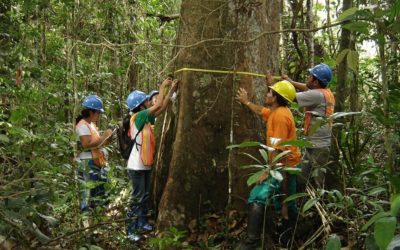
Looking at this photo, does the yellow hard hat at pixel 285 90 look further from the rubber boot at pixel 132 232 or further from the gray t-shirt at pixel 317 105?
the rubber boot at pixel 132 232

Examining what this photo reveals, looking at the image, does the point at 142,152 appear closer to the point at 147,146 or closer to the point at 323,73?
the point at 147,146

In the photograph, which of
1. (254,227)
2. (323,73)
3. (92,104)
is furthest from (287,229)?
(92,104)

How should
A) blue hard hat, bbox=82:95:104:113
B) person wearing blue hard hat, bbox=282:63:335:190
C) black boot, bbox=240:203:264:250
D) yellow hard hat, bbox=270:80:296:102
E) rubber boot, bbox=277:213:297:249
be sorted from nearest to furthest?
black boot, bbox=240:203:264:250 < rubber boot, bbox=277:213:297:249 < yellow hard hat, bbox=270:80:296:102 < person wearing blue hard hat, bbox=282:63:335:190 < blue hard hat, bbox=82:95:104:113

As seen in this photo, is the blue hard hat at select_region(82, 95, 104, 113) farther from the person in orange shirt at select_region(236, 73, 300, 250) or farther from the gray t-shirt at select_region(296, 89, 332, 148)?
the gray t-shirt at select_region(296, 89, 332, 148)

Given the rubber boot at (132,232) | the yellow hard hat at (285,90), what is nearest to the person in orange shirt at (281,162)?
the yellow hard hat at (285,90)

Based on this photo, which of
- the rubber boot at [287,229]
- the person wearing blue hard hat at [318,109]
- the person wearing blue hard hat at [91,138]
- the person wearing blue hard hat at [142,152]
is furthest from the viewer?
the person wearing blue hard hat at [91,138]

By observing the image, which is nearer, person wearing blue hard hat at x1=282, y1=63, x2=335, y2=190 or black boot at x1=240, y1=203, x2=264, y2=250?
black boot at x1=240, y1=203, x2=264, y2=250

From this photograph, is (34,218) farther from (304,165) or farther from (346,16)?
(304,165)

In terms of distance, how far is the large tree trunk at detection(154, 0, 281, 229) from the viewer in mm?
4855

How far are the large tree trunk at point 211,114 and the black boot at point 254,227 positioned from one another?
1.93ft

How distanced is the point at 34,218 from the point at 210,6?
298 centimetres

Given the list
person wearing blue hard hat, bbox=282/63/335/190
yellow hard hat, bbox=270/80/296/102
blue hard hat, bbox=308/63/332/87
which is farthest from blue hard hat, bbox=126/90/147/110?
blue hard hat, bbox=308/63/332/87

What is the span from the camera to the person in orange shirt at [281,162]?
421 cm

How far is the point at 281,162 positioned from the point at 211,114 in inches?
36.0
